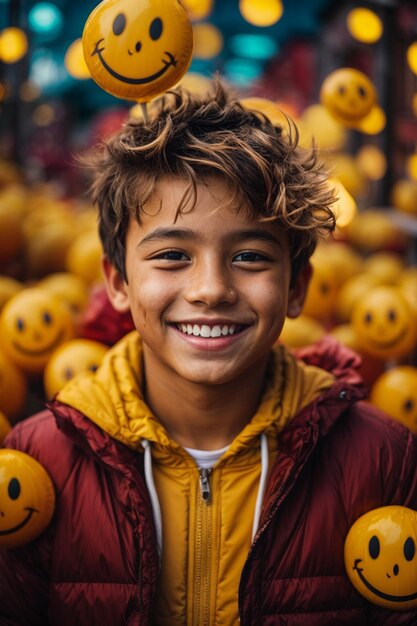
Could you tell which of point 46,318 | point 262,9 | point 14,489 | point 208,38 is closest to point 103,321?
point 46,318

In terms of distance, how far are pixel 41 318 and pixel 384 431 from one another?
1.55 m

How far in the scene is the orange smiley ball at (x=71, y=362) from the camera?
269 centimetres

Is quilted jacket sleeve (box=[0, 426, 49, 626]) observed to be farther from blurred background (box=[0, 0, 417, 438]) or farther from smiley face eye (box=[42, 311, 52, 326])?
smiley face eye (box=[42, 311, 52, 326])

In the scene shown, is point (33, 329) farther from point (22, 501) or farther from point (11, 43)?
point (11, 43)

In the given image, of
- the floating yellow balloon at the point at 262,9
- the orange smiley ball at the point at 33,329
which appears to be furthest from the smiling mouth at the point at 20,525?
the floating yellow balloon at the point at 262,9

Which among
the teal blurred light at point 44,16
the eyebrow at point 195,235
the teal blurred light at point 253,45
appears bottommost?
the eyebrow at point 195,235

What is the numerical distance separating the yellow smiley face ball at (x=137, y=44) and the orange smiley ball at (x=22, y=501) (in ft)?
3.05

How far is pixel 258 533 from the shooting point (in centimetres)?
165

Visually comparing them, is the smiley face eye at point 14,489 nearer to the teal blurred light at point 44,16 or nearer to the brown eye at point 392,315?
the brown eye at point 392,315

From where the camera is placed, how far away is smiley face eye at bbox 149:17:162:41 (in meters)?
1.64

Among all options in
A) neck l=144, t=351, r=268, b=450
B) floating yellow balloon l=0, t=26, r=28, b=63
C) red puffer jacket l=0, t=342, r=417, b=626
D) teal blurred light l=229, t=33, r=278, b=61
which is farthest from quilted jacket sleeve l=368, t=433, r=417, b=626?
teal blurred light l=229, t=33, r=278, b=61

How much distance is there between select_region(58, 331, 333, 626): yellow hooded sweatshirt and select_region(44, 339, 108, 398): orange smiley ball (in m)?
0.86

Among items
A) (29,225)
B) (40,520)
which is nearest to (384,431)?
(40,520)

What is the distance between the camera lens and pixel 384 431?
6.09ft
